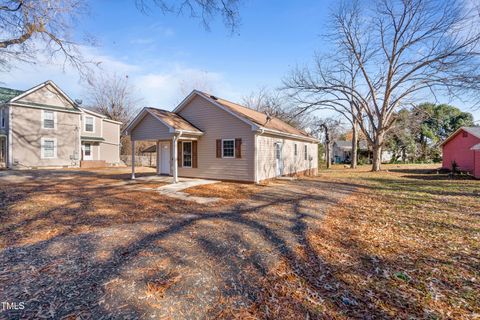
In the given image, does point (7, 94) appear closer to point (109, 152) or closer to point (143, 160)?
point (109, 152)

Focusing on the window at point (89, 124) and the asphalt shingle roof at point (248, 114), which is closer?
the asphalt shingle roof at point (248, 114)

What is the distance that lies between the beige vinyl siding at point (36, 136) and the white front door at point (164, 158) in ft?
40.6

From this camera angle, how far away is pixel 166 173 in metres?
14.4

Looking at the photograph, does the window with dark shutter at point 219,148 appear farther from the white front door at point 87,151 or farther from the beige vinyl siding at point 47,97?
the white front door at point 87,151

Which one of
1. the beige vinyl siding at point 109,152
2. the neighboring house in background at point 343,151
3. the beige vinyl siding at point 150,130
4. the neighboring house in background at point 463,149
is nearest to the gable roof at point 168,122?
the beige vinyl siding at point 150,130

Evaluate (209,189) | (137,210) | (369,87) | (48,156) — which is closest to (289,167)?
(209,189)

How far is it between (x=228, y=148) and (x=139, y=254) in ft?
29.2

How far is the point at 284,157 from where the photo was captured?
14.8 metres

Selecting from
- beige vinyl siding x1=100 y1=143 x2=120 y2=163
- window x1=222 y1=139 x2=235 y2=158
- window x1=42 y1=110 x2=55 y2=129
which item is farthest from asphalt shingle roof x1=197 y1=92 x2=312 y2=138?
beige vinyl siding x1=100 y1=143 x2=120 y2=163

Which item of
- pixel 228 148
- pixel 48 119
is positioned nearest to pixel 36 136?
pixel 48 119

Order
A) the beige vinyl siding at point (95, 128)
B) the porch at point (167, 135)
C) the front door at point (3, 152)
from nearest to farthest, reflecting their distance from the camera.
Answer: the porch at point (167, 135) < the front door at point (3, 152) < the beige vinyl siding at point (95, 128)

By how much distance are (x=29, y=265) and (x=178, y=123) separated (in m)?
9.40

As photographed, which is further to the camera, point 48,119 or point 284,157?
point 48,119

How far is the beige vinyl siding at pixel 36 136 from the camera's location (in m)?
18.3
